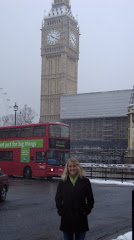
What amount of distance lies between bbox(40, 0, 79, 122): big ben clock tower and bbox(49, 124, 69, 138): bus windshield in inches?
3152

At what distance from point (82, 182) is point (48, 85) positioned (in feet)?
338

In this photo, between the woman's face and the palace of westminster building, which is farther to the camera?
the palace of westminster building

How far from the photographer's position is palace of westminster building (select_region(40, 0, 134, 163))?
94812mm

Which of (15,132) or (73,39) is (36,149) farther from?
(73,39)

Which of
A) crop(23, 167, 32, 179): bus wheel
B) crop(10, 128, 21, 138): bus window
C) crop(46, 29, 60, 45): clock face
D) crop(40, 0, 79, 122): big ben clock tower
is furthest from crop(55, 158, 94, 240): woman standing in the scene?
crop(46, 29, 60, 45): clock face

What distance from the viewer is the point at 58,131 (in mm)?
22984

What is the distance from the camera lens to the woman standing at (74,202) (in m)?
4.70

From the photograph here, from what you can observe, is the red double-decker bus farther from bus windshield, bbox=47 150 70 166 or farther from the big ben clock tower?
the big ben clock tower

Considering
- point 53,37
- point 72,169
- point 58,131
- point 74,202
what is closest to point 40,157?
point 58,131

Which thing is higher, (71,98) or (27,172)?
(71,98)

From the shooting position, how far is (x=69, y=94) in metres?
106

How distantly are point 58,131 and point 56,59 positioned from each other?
277 feet

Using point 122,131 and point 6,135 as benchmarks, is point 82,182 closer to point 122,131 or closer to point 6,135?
point 6,135

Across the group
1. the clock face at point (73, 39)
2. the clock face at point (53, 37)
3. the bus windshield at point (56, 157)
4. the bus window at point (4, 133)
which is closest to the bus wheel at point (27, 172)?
the bus windshield at point (56, 157)
